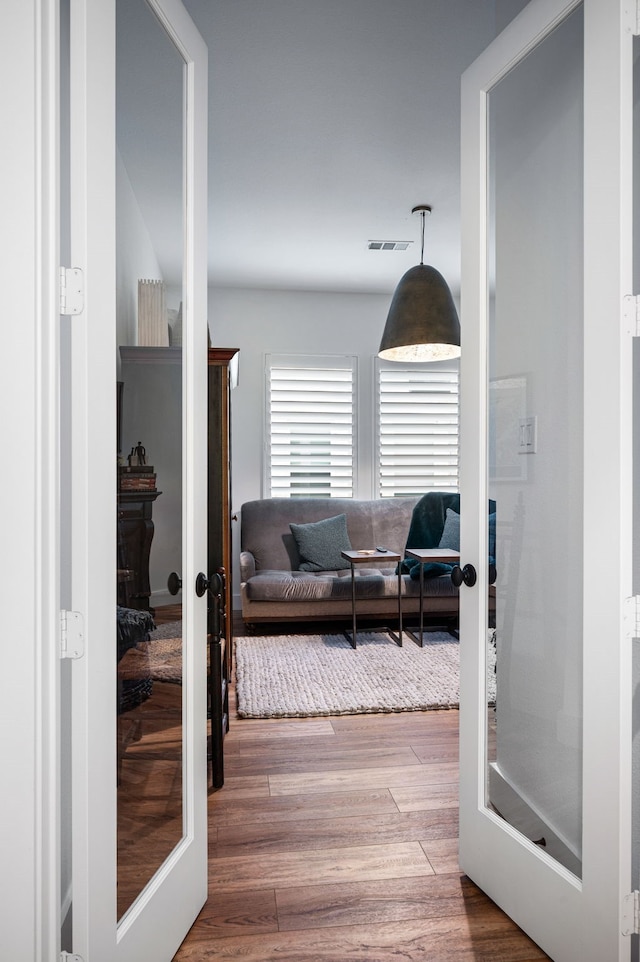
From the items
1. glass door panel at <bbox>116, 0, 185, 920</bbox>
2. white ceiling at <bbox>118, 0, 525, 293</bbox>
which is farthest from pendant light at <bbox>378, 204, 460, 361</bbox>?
glass door panel at <bbox>116, 0, 185, 920</bbox>

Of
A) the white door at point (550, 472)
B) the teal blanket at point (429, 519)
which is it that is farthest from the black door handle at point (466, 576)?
the teal blanket at point (429, 519)

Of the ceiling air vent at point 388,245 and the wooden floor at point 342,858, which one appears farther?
the ceiling air vent at point 388,245

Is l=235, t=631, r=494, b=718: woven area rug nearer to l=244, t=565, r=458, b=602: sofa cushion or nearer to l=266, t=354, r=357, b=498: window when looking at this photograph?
l=244, t=565, r=458, b=602: sofa cushion

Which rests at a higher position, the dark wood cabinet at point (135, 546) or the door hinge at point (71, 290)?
the door hinge at point (71, 290)

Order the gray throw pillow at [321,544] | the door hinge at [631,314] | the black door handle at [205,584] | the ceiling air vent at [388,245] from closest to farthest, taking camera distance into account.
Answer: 1. the door hinge at [631,314]
2. the black door handle at [205,584]
3. the ceiling air vent at [388,245]
4. the gray throw pillow at [321,544]

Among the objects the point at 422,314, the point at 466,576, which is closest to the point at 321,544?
the point at 422,314

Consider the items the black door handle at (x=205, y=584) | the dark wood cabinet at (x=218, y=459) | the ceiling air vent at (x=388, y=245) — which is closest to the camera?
the black door handle at (x=205, y=584)

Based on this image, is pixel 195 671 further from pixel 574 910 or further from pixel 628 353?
pixel 628 353

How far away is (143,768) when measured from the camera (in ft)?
4.78

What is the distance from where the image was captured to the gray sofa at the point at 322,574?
4.82 meters

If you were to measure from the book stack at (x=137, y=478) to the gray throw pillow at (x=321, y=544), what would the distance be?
154 inches

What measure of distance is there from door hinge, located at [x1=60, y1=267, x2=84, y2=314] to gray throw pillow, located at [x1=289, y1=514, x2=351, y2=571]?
4294mm

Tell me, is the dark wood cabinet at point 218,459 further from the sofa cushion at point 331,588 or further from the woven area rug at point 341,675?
the sofa cushion at point 331,588

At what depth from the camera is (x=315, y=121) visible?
314cm
